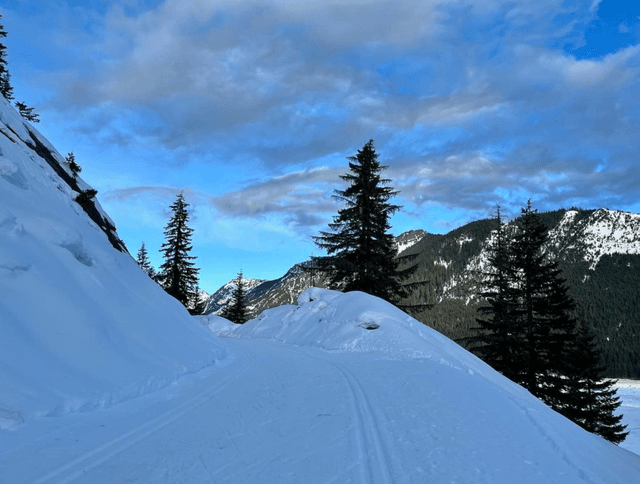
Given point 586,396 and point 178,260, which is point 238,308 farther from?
point 586,396

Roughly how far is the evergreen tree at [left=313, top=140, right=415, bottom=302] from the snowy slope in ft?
46.4

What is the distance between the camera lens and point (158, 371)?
8719mm

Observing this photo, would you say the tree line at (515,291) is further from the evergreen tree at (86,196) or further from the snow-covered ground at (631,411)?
the evergreen tree at (86,196)

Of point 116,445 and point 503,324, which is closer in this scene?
point 116,445

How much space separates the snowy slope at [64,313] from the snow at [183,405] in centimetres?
4

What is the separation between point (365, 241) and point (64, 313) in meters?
20.7

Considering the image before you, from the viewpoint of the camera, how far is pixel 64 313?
786cm

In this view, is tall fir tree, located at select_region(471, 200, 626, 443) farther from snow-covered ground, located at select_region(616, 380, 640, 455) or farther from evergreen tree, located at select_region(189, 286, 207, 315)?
evergreen tree, located at select_region(189, 286, 207, 315)

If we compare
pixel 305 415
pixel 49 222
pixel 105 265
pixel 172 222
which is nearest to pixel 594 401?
pixel 305 415

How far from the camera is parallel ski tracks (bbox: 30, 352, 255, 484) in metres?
3.76

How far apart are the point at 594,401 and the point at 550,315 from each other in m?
7.57

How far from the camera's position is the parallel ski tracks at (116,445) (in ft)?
12.3

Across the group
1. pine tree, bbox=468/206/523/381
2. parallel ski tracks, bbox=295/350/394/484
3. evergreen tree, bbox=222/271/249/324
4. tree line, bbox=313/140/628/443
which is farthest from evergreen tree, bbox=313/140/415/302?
evergreen tree, bbox=222/271/249/324

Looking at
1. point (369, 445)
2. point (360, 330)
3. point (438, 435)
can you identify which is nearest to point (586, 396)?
point (360, 330)
